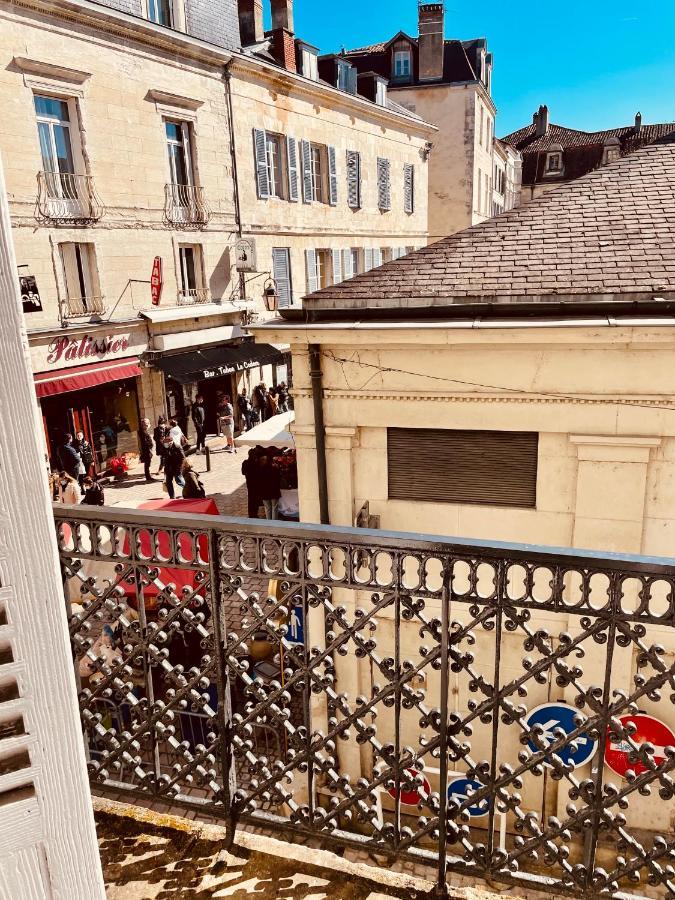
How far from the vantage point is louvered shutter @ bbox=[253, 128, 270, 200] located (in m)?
21.4

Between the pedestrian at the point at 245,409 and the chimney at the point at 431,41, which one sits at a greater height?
the chimney at the point at 431,41

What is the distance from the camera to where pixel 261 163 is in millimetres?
21828

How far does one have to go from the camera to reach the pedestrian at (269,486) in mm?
12188

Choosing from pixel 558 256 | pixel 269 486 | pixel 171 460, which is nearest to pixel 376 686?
pixel 558 256

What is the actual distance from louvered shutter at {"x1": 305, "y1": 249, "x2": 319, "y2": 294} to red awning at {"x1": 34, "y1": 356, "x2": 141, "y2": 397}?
9.10 metres

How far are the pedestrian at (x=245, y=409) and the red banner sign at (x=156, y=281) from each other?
440cm

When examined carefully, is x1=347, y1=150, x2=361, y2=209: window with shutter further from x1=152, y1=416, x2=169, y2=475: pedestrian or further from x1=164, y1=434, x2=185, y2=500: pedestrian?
x1=164, y1=434, x2=185, y2=500: pedestrian

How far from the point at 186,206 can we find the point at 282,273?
5089 mm

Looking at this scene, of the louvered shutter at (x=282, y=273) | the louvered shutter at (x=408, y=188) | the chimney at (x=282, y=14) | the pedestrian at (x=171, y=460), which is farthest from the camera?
the louvered shutter at (x=408, y=188)

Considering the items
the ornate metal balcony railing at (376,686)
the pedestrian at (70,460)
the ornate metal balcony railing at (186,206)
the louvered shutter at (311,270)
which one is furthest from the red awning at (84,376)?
the ornate metal balcony railing at (376,686)

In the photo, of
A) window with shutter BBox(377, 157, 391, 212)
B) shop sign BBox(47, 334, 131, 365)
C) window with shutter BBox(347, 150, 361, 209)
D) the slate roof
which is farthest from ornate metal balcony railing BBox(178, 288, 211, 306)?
the slate roof

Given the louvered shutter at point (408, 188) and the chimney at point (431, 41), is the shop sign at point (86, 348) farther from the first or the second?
the chimney at point (431, 41)

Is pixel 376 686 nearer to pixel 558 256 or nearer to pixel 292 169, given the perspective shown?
pixel 558 256

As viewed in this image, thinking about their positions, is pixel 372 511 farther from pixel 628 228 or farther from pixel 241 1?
pixel 241 1
